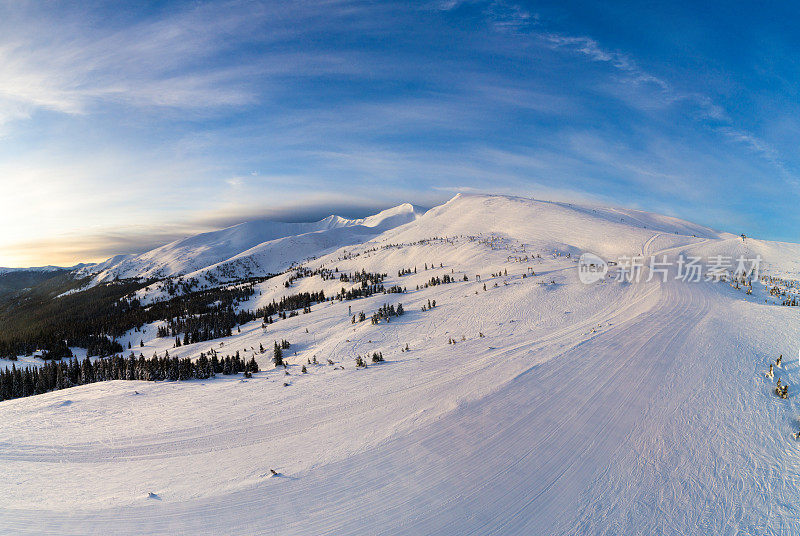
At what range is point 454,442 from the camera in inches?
211

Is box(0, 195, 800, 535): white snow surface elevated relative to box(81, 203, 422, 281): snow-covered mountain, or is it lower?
lower

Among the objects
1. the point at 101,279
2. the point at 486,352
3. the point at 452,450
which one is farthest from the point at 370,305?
the point at 101,279

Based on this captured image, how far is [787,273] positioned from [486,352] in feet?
81.1

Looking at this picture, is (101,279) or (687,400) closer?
(687,400)

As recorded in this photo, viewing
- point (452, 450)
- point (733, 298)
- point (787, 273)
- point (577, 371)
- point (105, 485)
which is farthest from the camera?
point (787, 273)

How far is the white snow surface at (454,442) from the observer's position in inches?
157

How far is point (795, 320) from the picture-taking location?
37.6 feet

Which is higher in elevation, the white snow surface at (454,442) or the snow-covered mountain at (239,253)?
the snow-covered mountain at (239,253)

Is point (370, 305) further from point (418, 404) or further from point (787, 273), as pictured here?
point (787, 273)

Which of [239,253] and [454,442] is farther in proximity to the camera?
[239,253]

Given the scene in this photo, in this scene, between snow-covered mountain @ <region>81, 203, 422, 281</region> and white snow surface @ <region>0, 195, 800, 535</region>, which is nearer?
white snow surface @ <region>0, 195, 800, 535</region>

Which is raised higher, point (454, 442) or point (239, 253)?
point (239, 253)

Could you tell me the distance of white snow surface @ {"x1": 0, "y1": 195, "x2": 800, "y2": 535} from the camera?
400cm

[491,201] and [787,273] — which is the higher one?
[491,201]
